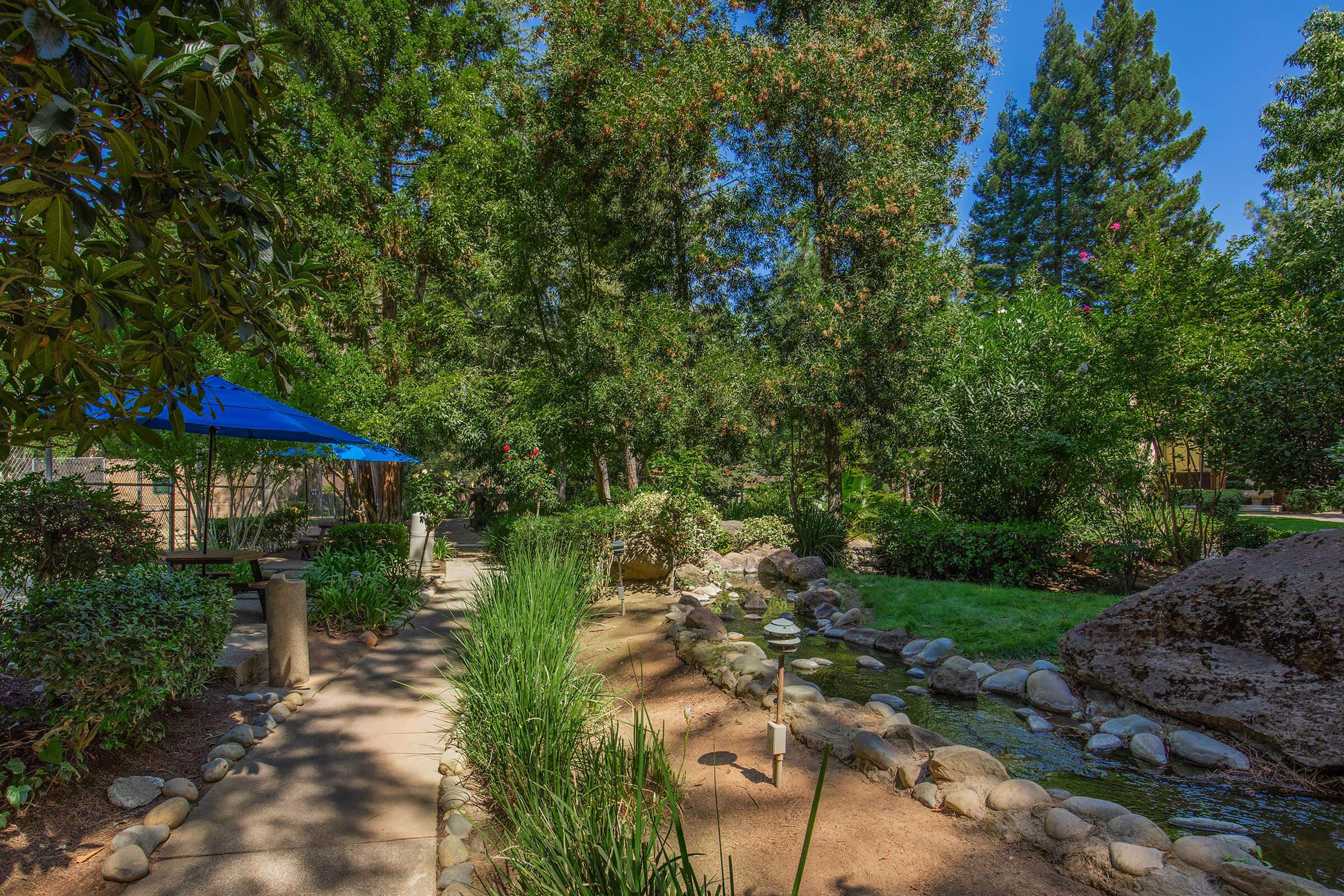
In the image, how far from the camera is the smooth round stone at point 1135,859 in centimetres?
237

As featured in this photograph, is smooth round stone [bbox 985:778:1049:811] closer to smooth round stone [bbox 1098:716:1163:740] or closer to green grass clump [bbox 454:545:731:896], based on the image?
green grass clump [bbox 454:545:731:896]

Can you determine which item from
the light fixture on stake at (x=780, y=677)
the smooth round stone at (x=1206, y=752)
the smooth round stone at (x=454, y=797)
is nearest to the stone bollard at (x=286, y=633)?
the smooth round stone at (x=454, y=797)

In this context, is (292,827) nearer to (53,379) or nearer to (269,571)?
(53,379)

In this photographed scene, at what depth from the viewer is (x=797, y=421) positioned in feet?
39.0

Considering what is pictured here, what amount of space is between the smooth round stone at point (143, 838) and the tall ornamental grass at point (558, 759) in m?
1.18

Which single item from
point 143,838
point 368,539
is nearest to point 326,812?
point 143,838

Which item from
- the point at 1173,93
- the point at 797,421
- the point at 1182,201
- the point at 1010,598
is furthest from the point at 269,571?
the point at 1173,93

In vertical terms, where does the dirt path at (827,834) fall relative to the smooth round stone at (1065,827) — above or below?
below

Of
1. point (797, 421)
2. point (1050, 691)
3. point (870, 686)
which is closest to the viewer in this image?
point (1050, 691)

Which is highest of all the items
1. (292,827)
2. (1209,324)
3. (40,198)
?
(1209,324)

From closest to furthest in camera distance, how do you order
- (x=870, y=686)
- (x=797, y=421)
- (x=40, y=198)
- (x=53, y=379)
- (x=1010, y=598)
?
(x=40, y=198)
(x=53, y=379)
(x=870, y=686)
(x=1010, y=598)
(x=797, y=421)

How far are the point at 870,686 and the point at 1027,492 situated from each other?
551 centimetres

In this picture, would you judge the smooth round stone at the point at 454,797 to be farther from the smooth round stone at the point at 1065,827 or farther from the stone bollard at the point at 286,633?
the smooth round stone at the point at 1065,827

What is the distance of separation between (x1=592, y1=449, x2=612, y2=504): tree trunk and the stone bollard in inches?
273
